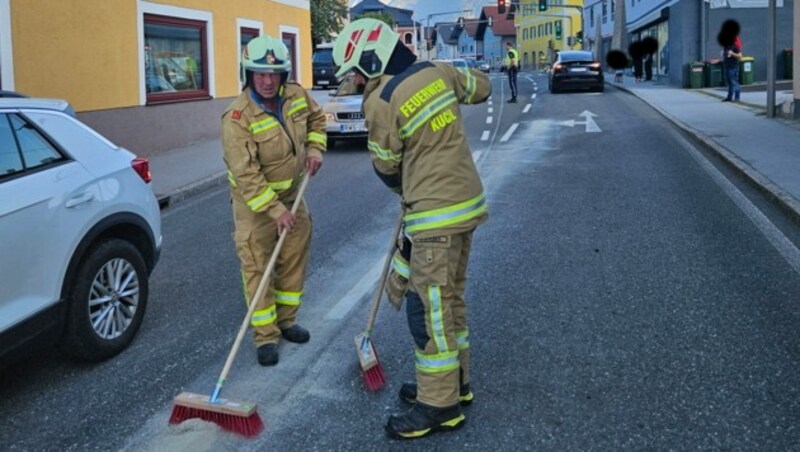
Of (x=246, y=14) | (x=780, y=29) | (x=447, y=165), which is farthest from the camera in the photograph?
(x=780, y=29)

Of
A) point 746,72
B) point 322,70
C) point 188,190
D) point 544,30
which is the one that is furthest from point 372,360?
point 544,30

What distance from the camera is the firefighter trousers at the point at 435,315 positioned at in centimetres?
361

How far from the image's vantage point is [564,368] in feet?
14.7

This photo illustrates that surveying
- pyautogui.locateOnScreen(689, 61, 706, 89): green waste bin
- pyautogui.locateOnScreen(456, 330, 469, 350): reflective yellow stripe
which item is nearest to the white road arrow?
pyautogui.locateOnScreen(689, 61, 706, 89): green waste bin

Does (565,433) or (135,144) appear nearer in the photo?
(565,433)

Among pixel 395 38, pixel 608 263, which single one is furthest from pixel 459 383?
pixel 608 263

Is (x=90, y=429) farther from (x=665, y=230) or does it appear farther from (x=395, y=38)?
(x=665, y=230)

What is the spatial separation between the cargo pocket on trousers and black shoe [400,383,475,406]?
26.5 inches

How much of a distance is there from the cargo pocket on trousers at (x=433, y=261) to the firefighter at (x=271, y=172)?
1.15 meters

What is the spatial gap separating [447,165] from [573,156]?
10.1 meters

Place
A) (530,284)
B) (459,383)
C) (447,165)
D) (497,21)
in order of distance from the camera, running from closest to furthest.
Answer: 1. (447,165)
2. (459,383)
3. (530,284)
4. (497,21)

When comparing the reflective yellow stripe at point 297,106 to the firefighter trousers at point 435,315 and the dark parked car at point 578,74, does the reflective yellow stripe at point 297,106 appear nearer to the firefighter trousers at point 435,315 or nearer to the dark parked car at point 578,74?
the firefighter trousers at point 435,315

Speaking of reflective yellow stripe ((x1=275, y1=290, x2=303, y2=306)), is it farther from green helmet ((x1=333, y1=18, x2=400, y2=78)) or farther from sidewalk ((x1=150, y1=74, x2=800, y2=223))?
sidewalk ((x1=150, y1=74, x2=800, y2=223))

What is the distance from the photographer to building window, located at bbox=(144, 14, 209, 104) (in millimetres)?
15156
